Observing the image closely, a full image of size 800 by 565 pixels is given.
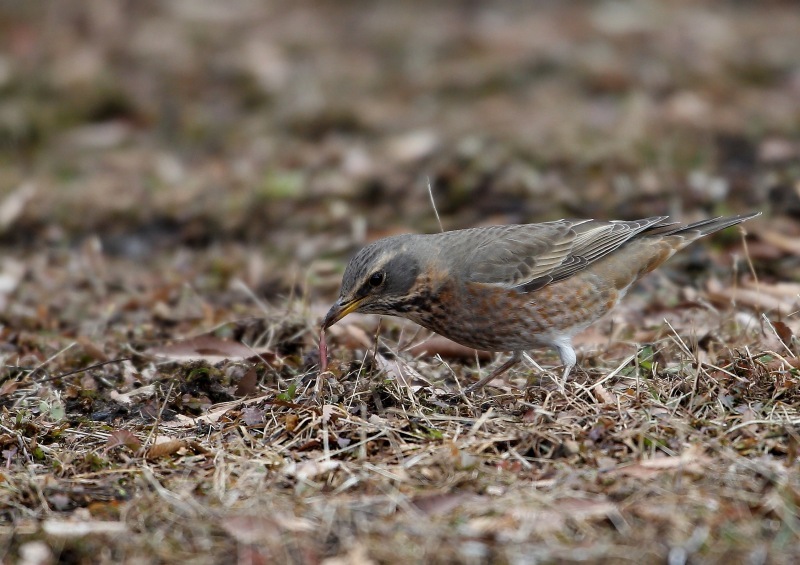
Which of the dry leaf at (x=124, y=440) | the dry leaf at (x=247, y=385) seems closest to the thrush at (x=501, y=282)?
the dry leaf at (x=247, y=385)

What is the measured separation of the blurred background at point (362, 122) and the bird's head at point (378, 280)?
6.49 feet

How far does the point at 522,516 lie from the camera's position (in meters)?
4.75

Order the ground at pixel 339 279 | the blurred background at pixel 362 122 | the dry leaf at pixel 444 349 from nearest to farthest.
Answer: the ground at pixel 339 279
the dry leaf at pixel 444 349
the blurred background at pixel 362 122

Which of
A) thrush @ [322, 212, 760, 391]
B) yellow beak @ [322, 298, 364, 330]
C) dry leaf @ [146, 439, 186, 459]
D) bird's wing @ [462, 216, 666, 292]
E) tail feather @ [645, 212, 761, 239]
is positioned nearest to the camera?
dry leaf @ [146, 439, 186, 459]

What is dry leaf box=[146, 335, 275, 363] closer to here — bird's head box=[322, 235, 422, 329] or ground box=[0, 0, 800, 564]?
ground box=[0, 0, 800, 564]

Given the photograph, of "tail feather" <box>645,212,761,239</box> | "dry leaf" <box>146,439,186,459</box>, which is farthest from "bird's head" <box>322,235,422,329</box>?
"tail feather" <box>645,212,761,239</box>

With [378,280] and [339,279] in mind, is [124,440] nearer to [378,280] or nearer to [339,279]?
[378,280]

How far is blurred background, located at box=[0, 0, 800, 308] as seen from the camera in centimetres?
1078

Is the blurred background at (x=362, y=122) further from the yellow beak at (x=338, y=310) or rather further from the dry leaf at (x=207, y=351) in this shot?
the yellow beak at (x=338, y=310)

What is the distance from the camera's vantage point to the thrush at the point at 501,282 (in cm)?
682

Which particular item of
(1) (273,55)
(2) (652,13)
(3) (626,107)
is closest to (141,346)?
(3) (626,107)

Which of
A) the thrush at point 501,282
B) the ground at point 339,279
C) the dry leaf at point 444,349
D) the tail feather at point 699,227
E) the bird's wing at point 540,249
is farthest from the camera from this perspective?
the tail feather at point 699,227

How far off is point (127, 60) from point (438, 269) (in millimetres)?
9462

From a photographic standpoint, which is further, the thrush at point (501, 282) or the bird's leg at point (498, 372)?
the thrush at point (501, 282)
